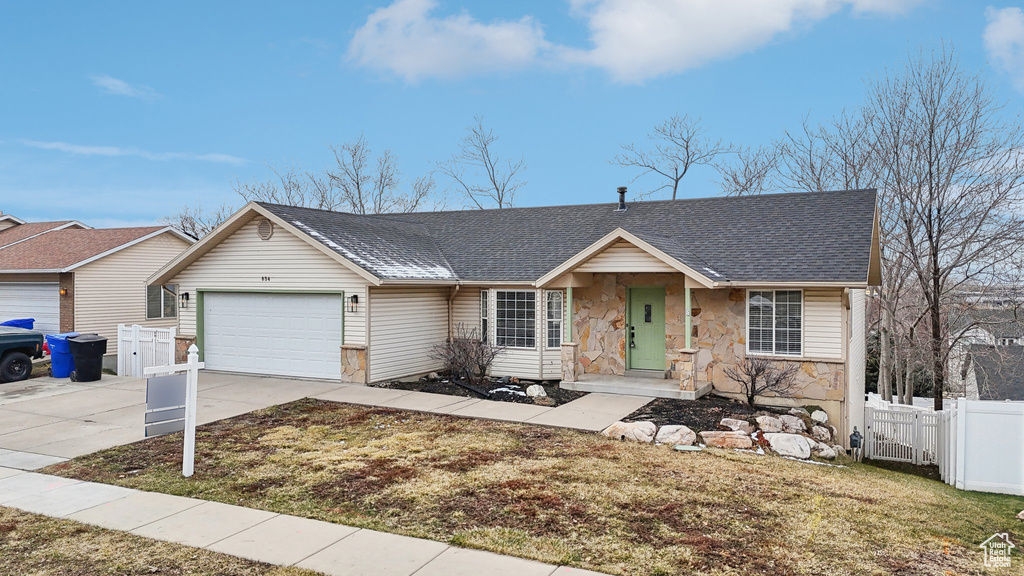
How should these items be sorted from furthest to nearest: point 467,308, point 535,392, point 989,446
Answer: point 467,308
point 535,392
point 989,446

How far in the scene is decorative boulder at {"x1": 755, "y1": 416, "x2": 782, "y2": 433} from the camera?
10695 mm

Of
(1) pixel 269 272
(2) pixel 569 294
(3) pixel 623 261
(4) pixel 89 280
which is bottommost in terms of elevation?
(2) pixel 569 294

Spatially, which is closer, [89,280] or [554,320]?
[554,320]

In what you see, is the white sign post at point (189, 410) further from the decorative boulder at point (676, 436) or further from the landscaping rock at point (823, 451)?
the landscaping rock at point (823, 451)

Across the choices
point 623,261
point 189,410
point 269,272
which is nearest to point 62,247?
point 269,272

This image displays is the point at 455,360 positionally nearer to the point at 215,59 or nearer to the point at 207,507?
the point at 207,507

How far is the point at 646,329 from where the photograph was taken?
15016mm

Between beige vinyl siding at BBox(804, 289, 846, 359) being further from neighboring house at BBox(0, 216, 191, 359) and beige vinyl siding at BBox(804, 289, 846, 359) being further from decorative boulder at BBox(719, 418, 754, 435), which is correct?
neighboring house at BBox(0, 216, 191, 359)

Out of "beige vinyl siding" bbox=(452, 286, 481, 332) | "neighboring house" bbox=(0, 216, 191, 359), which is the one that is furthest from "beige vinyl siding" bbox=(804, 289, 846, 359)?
"neighboring house" bbox=(0, 216, 191, 359)

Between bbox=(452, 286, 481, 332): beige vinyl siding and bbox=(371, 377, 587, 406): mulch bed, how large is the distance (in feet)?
5.23

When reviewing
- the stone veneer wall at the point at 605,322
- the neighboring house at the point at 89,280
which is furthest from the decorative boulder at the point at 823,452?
the neighboring house at the point at 89,280

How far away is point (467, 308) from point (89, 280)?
12.4 metres

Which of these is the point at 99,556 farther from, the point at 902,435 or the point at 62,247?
the point at 62,247

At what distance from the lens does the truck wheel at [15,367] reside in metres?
14.4
